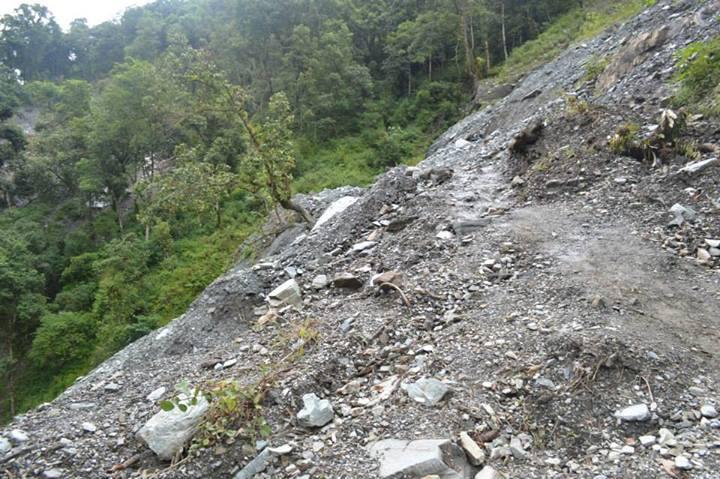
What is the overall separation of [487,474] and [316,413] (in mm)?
1342

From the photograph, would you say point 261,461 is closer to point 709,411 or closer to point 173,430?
point 173,430

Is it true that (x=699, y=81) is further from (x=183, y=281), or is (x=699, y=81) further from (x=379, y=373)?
(x=183, y=281)

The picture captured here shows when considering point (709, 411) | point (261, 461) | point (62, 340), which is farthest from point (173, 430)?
point (62, 340)

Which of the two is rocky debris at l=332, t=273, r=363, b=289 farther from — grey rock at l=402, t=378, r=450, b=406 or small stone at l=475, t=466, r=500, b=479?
small stone at l=475, t=466, r=500, b=479

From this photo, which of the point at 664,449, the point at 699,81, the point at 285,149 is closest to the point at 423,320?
the point at 664,449

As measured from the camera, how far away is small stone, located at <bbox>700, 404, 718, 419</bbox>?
2735 mm

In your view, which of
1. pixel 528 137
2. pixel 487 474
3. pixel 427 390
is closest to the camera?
pixel 487 474

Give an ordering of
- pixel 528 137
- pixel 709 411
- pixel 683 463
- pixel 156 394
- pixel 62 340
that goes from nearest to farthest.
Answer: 1. pixel 683 463
2. pixel 709 411
3. pixel 156 394
4. pixel 528 137
5. pixel 62 340

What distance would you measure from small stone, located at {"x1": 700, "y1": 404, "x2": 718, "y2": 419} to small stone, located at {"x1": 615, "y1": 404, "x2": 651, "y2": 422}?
0.99 feet

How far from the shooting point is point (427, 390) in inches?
132

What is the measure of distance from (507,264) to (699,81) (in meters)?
4.21

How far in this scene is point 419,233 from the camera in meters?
6.06

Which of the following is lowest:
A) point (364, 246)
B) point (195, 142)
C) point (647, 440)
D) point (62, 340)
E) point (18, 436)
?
point (62, 340)

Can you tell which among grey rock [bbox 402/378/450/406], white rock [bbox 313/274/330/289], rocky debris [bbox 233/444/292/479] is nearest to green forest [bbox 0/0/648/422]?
white rock [bbox 313/274/330/289]
